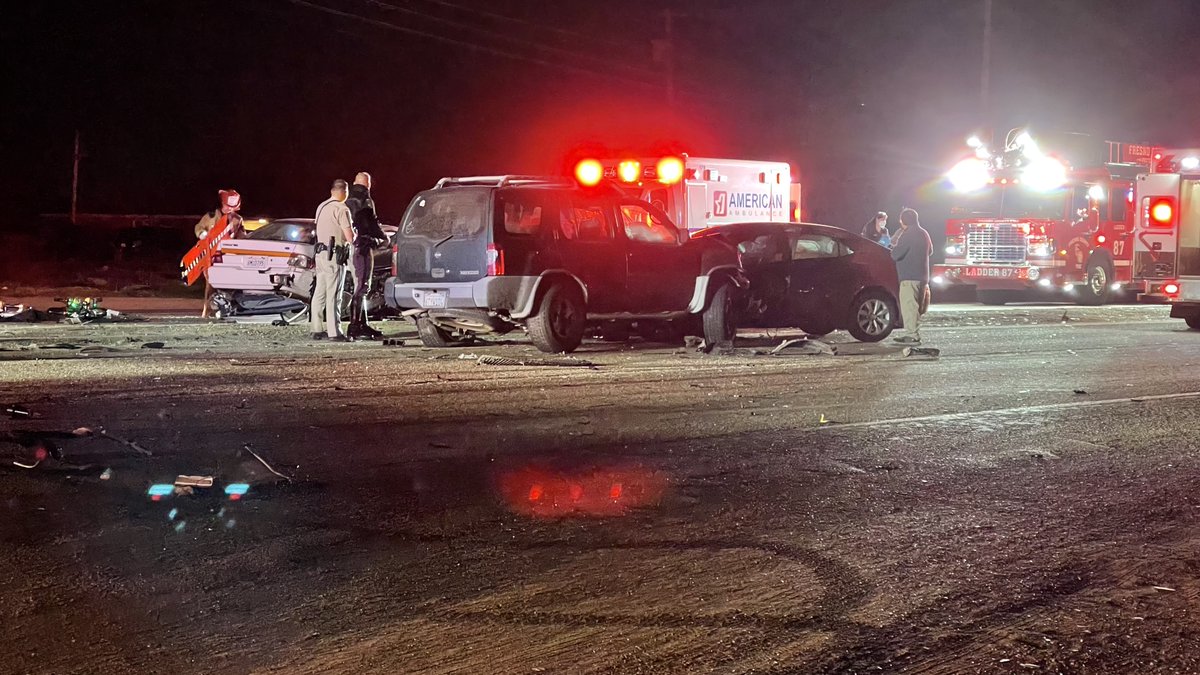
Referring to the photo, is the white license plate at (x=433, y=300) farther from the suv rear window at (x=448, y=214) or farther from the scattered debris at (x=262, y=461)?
the scattered debris at (x=262, y=461)

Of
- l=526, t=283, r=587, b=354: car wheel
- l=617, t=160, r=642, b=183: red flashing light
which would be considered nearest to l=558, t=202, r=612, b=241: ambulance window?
l=526, t=283, r=587, b=354: car wheel

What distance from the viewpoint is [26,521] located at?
17.6 ft

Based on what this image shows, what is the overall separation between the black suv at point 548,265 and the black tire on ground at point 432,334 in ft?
0.04

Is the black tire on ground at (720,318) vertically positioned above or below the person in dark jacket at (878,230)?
below

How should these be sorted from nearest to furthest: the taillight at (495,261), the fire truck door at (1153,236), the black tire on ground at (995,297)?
1. the taillight at (495,261)
2. the fire truck door at (1153,236)
3. the black tire on ground at (995,297)

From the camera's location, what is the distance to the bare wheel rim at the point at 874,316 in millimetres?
14492

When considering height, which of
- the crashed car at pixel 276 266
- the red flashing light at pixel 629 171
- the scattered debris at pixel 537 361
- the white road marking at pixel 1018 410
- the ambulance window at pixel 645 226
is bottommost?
the white road marking at pixel 1018 410

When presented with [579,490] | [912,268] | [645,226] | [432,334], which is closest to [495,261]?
[432,334]

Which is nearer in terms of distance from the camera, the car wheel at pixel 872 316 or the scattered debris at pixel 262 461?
the scattered debris at pixel 262 461

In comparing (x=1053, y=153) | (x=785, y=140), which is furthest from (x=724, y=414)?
(x=785, y=140)

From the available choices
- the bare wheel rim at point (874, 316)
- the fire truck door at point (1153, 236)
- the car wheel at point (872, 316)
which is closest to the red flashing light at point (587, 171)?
the car wheel at point (872, 316)

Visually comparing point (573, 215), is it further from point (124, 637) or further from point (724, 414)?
point (124, 637)

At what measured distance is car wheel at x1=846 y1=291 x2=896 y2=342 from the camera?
1441 cm

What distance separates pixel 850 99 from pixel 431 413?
142ft
